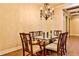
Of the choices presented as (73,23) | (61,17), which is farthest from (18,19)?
(73,23)

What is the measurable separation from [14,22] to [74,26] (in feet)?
25.2

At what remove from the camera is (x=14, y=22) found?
4.54 metres

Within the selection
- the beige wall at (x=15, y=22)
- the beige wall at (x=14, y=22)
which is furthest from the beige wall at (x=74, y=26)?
the beige wall at (x=14, y=22)

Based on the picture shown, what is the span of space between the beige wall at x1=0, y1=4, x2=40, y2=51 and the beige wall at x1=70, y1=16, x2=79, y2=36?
617cm

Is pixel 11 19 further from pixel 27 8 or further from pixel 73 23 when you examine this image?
pixel 73 23

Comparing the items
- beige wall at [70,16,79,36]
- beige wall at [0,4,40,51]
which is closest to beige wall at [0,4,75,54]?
beige wall at [0,4,40,51]

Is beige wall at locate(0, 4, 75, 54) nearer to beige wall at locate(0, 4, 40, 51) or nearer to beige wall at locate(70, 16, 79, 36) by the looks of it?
beige wall at locate(0, 4, 40, 51)

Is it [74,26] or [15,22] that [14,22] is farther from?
[74,26]

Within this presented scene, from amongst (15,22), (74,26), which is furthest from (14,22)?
(74,26)

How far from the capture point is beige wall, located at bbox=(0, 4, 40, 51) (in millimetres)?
4086

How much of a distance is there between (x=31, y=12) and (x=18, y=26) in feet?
3.61

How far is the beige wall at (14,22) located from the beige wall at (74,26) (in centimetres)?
617

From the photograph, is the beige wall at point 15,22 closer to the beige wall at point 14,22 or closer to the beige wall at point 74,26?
the beige wall at point 14,22

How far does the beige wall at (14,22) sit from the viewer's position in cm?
409
